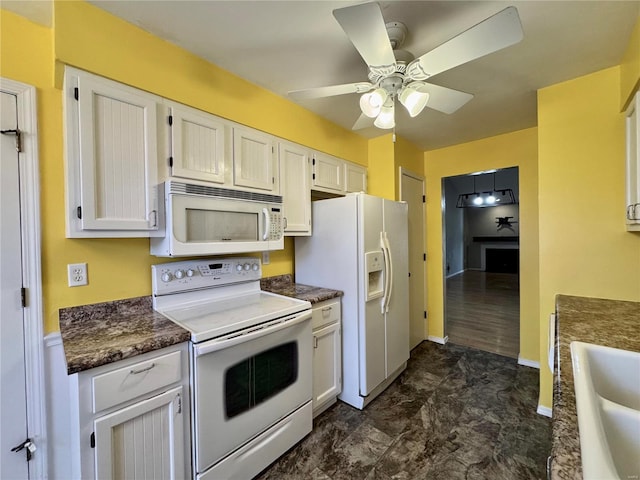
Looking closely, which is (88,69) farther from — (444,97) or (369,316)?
(369,316)

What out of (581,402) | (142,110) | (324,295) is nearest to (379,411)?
(324,295)

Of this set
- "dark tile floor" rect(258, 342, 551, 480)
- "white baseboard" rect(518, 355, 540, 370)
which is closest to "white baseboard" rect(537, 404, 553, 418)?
"dark tile floor" rect(258, 342, 551, 480)

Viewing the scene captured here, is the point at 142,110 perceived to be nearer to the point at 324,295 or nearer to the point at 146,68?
the point at 146,68

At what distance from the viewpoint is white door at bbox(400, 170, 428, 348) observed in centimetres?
317

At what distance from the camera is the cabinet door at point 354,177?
9.14ft

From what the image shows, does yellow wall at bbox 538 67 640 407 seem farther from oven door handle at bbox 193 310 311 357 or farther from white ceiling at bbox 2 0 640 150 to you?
oven door handle at bbox 193 310 311 357

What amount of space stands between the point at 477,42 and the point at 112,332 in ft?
6.64

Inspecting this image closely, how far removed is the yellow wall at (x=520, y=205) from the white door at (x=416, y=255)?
0.43ft

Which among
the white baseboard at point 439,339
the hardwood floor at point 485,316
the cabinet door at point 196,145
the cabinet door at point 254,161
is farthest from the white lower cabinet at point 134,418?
the hardwood floor at point 485,316

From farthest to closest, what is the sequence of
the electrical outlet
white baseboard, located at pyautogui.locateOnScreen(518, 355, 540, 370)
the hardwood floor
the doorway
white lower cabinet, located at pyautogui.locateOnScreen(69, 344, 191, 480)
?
the doorway, the hardwood floor, white baseboard, located at pyautogui.locateOnScreen(518, 355, 540, 370), the electrical outlet, white lower cabinet, located at pyautogui.locateOnScreen(69, 344, 191, 480)

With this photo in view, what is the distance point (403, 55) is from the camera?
150cm

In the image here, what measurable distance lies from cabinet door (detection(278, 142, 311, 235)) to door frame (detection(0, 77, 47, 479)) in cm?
139

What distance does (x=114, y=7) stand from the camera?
134 centimetres

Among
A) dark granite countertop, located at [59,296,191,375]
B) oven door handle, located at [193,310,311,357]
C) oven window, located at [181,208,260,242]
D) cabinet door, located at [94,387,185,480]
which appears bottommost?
cabinet door, located at [94,387,185,480]
